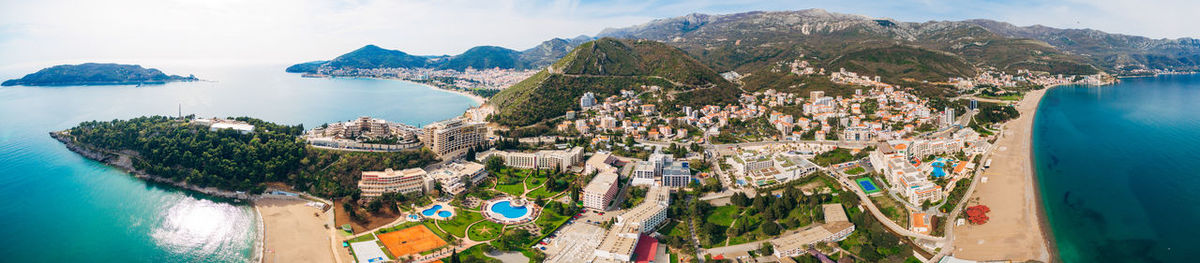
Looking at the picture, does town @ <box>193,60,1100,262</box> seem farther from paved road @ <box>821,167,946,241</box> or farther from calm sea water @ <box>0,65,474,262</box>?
calm sea water @ <box>0,65,474,262</box>

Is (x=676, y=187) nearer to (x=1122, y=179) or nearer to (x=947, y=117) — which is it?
(x=1122, y=179)

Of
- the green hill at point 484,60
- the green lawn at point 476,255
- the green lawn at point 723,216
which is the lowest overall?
the green lawn at point 476,255

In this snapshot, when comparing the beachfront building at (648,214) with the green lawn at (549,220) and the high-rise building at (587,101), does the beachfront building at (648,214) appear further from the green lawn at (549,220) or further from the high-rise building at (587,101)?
the high-rise building at (587,101)

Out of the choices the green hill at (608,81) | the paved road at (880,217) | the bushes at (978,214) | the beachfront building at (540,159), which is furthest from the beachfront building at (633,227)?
the green hill at (608,81)

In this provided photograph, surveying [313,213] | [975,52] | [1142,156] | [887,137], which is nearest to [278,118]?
[313,213]

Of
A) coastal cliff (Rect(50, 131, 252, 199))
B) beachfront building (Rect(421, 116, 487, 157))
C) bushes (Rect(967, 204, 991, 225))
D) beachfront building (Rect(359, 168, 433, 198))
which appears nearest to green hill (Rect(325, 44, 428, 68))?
coastal cliff (Rect(50, 131, 252, 199))
